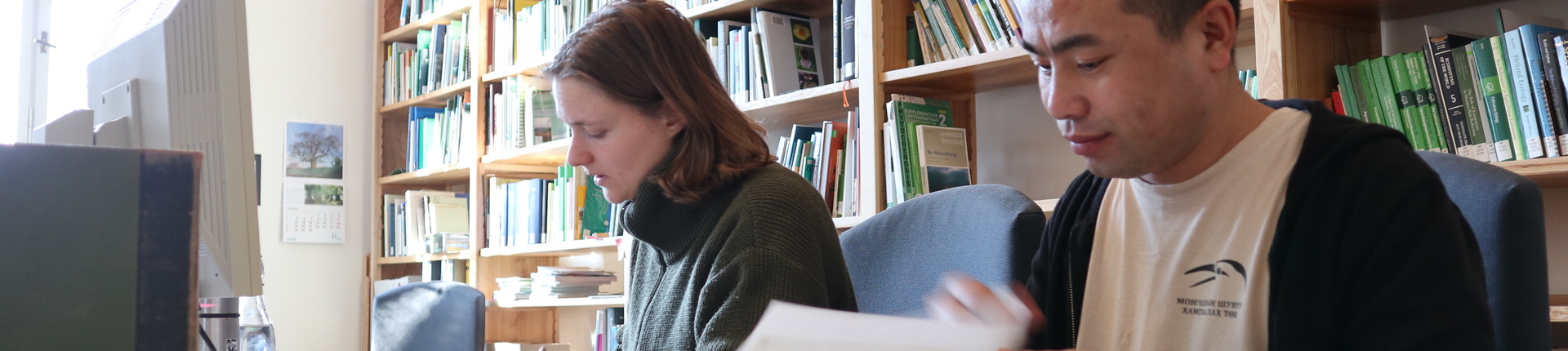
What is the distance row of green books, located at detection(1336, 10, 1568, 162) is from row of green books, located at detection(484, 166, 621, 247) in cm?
194

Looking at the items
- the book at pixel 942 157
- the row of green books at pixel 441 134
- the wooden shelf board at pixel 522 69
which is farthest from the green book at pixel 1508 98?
the row of green books at pixel 441 134

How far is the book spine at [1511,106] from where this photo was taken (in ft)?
4.99

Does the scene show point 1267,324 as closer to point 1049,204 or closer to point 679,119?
point 679,119

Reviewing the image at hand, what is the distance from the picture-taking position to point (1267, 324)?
2.88 ft

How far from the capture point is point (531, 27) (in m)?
3.47

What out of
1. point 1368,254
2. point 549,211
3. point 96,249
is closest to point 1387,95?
point 1368,254

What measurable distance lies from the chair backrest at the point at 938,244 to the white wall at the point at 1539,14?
93cm

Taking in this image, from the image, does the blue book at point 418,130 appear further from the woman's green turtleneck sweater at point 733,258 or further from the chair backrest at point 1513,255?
the chair backrest at point 1513,255

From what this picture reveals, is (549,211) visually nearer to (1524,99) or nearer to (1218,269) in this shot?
(1524,99)

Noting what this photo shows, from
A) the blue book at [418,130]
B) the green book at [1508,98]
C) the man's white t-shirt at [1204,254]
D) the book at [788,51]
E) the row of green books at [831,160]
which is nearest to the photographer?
the man's white t-shirt at [1204,254]

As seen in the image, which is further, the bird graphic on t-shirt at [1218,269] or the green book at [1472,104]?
the green book at [1472,104]

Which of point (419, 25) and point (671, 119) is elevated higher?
point (419, 25)

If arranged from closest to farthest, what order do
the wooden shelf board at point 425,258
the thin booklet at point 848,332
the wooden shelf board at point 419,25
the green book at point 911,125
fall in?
the thin booklet at point 848,332 < the green book at point 911,125 < the wooden shelf board at point 425,258 < the wooden shelf board at point 419,25

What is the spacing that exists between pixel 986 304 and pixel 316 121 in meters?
3.84
